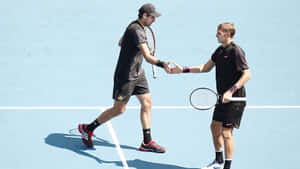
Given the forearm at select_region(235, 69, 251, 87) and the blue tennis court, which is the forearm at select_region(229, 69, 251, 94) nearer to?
the forearm at select_region(235, 69, 251, 87)

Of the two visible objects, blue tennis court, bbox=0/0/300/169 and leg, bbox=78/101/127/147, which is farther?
blue tennis court, bbox=0/0/300/169

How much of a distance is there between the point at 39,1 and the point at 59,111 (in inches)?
169

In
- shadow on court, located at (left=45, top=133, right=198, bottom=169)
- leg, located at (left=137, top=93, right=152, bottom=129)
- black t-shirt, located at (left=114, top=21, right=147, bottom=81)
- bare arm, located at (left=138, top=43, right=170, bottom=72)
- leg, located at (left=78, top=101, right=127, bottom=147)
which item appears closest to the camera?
bare arm, located at (left=138, top=43, right=170, bottom=72)

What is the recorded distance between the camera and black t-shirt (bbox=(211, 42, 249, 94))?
221 inches

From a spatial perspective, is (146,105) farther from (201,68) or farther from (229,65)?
(229,65)

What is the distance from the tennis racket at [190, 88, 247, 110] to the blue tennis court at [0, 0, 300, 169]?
3.45ft

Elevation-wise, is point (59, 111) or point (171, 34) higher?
point (171, 34)

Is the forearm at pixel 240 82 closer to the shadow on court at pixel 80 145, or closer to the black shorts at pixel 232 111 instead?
the black shorts at pixel 232 111

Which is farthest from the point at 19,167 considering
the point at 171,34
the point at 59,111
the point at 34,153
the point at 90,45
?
the point at 171,34

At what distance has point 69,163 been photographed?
21.0 feet

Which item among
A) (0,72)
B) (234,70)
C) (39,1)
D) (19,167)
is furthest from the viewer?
(39,1)

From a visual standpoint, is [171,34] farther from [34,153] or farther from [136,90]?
[34,153]

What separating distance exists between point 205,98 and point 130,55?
124 centimetres

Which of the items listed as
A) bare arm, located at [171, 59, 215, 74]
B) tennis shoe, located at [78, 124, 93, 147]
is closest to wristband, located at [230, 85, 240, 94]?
bare arm, located at [171, 59, 215, 74]
